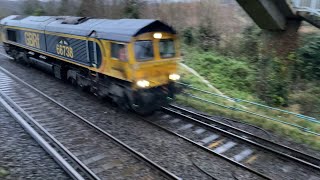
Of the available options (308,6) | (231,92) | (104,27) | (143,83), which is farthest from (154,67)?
(308,6)

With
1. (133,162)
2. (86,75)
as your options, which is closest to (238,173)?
(133,162)

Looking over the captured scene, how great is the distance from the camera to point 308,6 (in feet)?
46.1

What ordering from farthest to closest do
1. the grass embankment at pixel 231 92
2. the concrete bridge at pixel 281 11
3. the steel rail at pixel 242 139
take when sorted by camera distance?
the concrete bridge at pixel 281 11 → the grass embankment at pixel 231 92 → the steel rail at pixel 242 139

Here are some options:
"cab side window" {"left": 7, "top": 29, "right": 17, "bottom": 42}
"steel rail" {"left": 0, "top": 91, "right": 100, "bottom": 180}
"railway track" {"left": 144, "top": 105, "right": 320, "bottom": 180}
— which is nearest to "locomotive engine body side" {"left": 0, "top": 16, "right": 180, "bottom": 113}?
"railway track" {"left": 144, "top": 105, "right": 320, "bottom": 180}

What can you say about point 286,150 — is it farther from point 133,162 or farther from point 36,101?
point 36,101

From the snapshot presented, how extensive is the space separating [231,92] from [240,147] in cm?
531

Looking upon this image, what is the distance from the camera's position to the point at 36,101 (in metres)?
12.1

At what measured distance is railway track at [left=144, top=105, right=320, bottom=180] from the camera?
7.56 m

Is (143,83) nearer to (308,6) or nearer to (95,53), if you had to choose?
(95,53)

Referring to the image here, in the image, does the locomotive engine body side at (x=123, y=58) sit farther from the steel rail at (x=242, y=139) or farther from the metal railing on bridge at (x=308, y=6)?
the metal railing on bridge at (x=308, y=6)

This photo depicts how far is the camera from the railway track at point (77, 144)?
7.20m

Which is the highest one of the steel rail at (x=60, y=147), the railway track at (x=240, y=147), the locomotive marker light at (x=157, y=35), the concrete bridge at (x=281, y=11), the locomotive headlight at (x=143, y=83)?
the concrete bridge at (x=281, y=11)

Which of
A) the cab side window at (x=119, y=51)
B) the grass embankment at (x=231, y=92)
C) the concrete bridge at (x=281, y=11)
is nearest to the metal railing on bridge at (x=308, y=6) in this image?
the concrete bridge at (x=281, y=11)

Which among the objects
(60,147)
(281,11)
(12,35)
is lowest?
(60,147)
